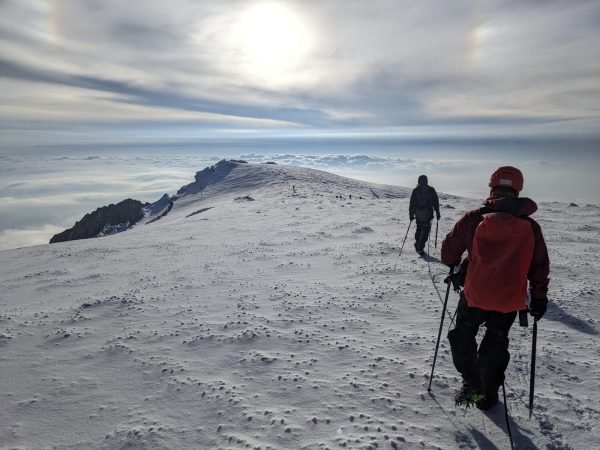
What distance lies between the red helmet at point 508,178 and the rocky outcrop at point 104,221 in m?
98.8

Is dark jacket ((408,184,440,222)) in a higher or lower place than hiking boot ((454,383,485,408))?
higher

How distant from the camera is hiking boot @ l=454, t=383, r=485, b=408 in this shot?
4520mm

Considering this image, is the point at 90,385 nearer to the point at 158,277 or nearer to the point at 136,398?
the point at 136,398

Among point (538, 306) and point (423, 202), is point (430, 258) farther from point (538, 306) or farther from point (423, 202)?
point (538, 306)

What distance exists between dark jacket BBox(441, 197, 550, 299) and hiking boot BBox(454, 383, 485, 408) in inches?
56.1

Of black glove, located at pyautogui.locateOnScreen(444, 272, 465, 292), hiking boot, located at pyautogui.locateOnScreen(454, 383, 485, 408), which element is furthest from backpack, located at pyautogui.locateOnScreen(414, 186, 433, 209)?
hiking boot, located at pyautogui.locateOnScreen(454, 383, 485, 408)

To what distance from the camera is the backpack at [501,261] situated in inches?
159

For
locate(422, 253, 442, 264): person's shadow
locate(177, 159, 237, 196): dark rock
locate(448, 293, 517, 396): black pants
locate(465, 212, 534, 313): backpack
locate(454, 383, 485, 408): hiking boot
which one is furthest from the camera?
locate(177, 159, 237, 196): dark rock

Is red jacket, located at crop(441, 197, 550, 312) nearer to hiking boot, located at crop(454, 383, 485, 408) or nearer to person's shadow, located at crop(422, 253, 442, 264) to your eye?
hiking boot, located at crop(454, 383, 485, 408)

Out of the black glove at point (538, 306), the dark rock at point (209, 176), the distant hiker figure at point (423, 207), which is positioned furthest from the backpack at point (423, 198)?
the dark rock at point (209, 176)

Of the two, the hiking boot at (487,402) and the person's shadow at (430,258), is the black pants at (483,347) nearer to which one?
the hiking boot at (487,402)

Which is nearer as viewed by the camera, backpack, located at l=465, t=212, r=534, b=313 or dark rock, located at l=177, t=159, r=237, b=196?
backpack, located at l=465, t=212, r=534, b=313

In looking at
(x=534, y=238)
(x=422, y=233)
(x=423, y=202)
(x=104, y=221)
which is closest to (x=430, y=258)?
(x=422, y=233)

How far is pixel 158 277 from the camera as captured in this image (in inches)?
470
